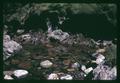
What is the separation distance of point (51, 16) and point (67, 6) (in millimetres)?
307

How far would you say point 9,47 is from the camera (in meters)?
5.72

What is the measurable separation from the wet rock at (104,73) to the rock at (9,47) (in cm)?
132

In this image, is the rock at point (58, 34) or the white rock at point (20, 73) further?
the rock at point (58, 34)

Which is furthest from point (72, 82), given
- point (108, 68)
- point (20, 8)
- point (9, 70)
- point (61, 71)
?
point (20, 8)

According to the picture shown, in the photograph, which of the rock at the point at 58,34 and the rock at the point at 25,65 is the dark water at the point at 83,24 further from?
the rock at the point at 25,65

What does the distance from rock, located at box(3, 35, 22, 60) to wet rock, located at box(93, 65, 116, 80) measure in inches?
51.8

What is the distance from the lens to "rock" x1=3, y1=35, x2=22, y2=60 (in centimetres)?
567

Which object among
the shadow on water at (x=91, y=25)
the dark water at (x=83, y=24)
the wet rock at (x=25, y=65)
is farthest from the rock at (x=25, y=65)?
the shadow on water at (x=91, y=25)

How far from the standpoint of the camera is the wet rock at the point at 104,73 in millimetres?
5738

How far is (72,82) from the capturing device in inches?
224

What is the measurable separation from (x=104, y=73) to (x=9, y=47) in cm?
161

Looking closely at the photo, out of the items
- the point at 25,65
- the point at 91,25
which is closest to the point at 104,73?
the point at 91,25

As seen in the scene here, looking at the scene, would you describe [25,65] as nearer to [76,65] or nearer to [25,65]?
[25,65]

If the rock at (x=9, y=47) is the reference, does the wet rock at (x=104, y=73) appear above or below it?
below
